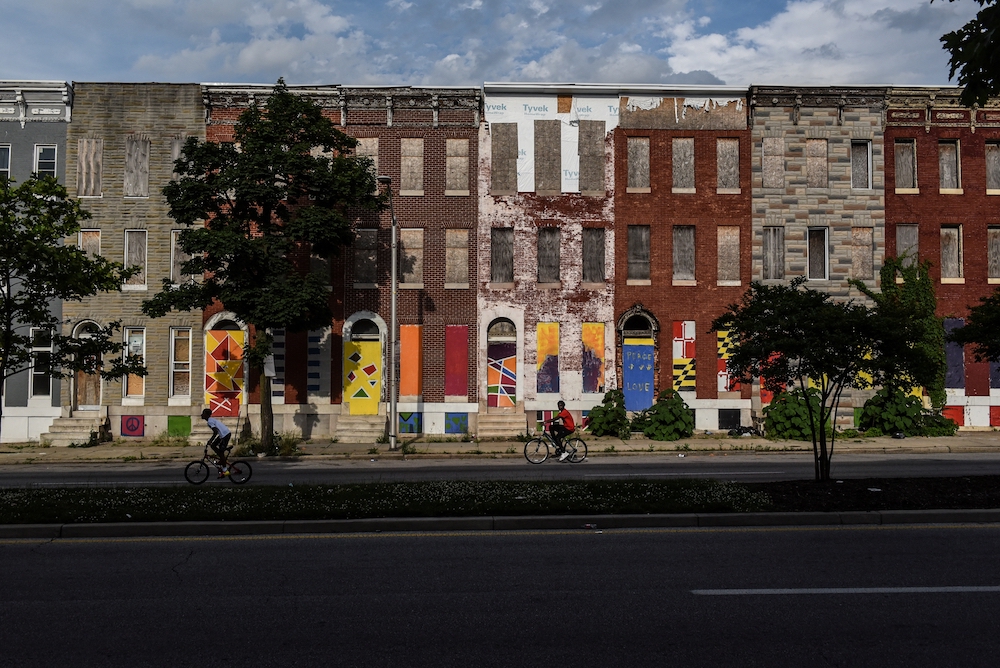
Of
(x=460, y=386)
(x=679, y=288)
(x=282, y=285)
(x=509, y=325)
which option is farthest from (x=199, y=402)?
(x=679, y=288)

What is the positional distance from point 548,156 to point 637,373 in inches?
368

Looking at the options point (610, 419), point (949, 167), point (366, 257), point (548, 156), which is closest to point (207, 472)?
point (366, 257)

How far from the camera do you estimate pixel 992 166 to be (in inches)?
1256

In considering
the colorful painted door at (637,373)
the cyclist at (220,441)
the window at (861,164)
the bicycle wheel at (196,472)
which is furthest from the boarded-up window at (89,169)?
the window at (861,164)

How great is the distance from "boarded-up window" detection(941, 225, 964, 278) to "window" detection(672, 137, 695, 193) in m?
10.5

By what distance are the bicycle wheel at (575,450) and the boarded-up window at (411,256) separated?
10.4 m

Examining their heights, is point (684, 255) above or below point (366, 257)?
above

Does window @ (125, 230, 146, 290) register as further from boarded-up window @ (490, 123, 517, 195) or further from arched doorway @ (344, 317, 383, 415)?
boarded-up window @ (490, 123, 517, 195)

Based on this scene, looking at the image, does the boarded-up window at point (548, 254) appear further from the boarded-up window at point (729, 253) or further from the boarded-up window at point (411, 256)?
the boarded-up window at point (729, 253)

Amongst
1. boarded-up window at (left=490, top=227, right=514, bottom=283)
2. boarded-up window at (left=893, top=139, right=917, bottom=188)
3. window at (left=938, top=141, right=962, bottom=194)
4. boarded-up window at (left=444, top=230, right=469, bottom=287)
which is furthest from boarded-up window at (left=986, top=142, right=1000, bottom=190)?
boarded-up window at (left=444, top=230, right=469, bottom=287)

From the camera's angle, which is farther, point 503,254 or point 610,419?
point 503,254

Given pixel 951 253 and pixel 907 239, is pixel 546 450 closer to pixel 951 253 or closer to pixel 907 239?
pixel 907 239

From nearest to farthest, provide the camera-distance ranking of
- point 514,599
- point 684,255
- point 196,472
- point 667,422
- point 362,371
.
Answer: point 514,599 < point 196,472 < point 667,422 < point 362,371 < point 684,255

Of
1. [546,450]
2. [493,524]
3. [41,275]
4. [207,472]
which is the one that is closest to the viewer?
[493,524]
